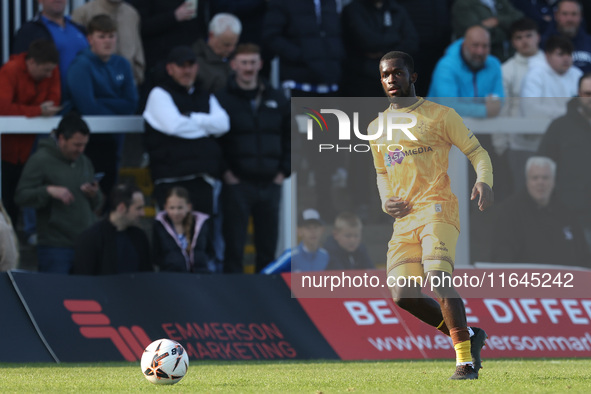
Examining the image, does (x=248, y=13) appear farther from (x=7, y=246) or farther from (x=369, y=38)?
(x=7, y=246)

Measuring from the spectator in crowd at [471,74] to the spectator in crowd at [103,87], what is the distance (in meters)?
3.43

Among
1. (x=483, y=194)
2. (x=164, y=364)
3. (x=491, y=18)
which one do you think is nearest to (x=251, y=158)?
(x=491, y=18)

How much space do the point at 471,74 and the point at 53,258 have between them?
4.98m

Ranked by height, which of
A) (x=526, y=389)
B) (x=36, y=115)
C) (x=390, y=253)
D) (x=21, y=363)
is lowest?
(x=21, y=363)

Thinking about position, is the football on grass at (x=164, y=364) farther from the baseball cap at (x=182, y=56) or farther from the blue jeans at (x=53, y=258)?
the baseball cap at (x=182, y=56)

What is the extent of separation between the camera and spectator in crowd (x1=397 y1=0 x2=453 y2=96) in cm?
1298

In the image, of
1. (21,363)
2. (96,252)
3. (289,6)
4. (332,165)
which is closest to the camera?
(21,363)

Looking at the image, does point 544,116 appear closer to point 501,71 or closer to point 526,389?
point 501,71

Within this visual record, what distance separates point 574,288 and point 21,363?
17.6ft

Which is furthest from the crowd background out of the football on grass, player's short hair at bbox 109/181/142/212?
the football on grass

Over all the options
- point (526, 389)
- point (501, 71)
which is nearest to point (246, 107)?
point (501, 71)

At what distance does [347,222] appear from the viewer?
1048 centimetres

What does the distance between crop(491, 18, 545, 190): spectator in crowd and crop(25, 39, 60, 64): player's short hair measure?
473 centimetres

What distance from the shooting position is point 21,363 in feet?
30.0
